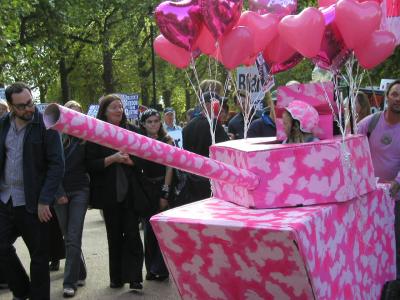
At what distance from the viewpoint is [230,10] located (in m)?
3.55

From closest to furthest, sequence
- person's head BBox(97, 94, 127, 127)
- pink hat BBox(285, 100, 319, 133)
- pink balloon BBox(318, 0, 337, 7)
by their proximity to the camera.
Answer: pink hat BBox(285, 100, 319, 133), pink balloon BBox(318, 0, 337, 7), person's head BBox(97, 94, 127, 127)

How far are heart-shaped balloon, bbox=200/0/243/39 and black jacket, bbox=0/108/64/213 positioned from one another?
180 cm

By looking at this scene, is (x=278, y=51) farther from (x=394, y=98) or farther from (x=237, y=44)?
(x=394, y=98)

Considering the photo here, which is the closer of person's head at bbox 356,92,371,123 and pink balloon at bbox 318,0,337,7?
pink balloon at bbox 318,0,337,7

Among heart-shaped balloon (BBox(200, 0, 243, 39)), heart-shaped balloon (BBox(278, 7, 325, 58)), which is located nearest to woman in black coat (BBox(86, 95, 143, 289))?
heart-shaped balloon (BBox(200, 0, 243, 39))

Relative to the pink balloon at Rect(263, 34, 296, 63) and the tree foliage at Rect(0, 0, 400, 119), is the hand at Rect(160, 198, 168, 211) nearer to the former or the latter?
the pink balloon at Rect(263, 34, 296, 63)

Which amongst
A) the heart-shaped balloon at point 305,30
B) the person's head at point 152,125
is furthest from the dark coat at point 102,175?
the heart-shaped balloon at point 305,30

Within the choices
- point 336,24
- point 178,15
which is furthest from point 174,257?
point 336,24

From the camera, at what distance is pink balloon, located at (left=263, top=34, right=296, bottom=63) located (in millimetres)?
4020

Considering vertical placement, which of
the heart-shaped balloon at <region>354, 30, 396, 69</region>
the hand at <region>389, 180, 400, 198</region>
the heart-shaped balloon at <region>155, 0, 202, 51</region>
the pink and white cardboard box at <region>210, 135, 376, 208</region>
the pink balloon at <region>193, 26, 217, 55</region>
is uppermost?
the heart-shaped balloon at <region>155, 0, 202, 51</region>

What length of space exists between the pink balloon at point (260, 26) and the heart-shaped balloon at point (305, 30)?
0.26 meters

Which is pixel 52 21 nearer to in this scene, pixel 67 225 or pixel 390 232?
pixel 67 225

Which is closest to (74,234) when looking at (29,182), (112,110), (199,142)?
(29,182)

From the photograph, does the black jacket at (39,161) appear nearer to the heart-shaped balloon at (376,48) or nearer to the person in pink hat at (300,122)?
the person in pink hat at (300,122)
